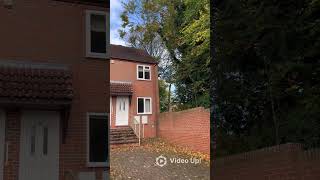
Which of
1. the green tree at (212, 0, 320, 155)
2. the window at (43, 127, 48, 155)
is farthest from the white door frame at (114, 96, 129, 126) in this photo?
the window at (43, 127, 48, 155)

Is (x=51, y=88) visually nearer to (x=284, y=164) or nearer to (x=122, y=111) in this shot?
(x=284, y=164)

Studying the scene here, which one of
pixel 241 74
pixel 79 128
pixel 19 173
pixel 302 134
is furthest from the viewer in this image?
pixel 19 173

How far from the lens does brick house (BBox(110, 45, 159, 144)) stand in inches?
109

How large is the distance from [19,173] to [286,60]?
14.8 ft

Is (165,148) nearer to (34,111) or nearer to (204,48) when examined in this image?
(204,48)

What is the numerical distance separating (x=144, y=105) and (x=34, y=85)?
5956mm

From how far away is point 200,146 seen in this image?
110 inches

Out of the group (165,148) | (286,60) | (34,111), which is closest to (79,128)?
(34,111)

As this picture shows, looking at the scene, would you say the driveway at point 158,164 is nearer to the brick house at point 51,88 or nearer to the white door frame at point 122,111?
the white door frame at point 122,111

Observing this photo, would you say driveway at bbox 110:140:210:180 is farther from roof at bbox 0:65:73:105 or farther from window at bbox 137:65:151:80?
roof at bbox 0:65:73:105

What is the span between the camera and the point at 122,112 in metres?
2.99

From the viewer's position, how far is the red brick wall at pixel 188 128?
282cm

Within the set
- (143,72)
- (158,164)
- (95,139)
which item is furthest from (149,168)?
(95,139)

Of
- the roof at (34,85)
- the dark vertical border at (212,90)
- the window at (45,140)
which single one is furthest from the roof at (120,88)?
the window at (45,140)
